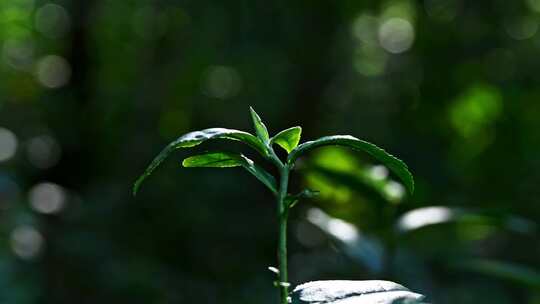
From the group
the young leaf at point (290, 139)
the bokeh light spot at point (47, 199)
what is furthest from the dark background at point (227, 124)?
the young leaf at point (290, 139)

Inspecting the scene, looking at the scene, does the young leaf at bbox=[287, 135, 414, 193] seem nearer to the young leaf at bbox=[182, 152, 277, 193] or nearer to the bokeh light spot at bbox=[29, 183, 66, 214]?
the young leaf at bbox=[182, 152, 277, 193]

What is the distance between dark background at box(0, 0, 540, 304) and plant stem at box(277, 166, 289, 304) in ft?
5.45

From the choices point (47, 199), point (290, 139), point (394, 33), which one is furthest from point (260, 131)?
point (394, 33)

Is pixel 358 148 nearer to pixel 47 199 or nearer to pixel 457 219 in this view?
pixel 457 219

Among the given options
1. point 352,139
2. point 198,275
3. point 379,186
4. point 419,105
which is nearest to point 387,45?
point 419,105

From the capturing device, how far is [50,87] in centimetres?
559

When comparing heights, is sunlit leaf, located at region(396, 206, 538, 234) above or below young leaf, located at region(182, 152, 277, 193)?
above

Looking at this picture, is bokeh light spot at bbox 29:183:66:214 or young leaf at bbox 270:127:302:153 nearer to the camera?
young leaf at bbox 270:127:302:153

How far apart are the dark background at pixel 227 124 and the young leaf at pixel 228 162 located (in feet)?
5.37

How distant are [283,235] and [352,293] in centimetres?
5

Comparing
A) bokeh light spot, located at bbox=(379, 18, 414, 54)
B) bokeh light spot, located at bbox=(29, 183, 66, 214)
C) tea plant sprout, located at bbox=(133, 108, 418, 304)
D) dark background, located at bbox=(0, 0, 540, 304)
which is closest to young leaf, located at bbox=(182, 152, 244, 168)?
tea plant sprout, located at bbox=(133, 108, 418, 304)

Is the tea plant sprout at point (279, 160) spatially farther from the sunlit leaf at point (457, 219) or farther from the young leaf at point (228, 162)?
the sunlit leaf at point (457, 219)

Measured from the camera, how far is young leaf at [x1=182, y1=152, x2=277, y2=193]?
1.55ft

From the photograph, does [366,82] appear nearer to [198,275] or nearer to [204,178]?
[204,178]
